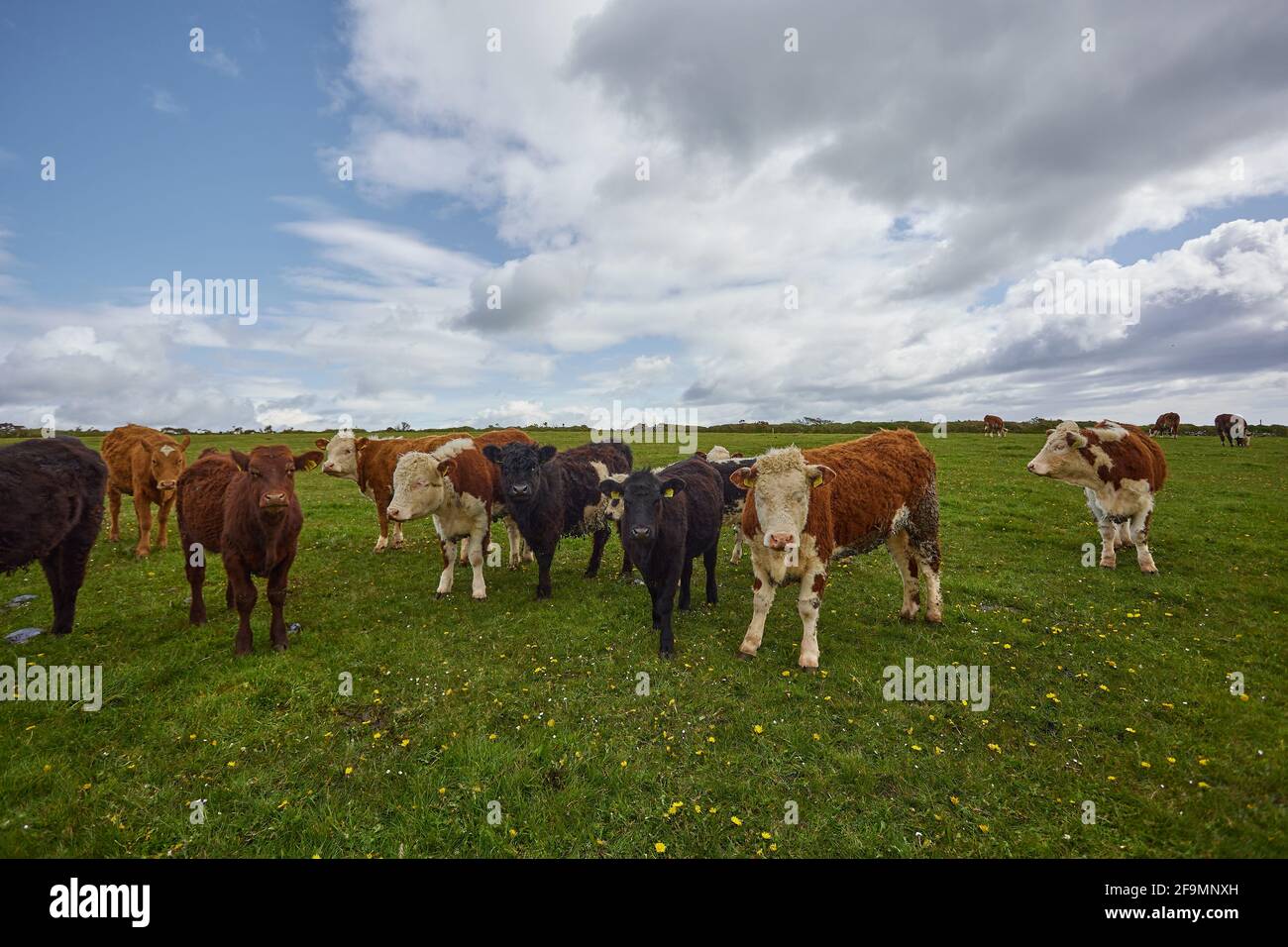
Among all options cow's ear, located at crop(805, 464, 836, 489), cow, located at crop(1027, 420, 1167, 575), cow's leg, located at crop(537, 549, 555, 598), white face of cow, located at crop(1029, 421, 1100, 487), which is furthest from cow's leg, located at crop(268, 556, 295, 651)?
white face of cow, located at crop(1029, 421, 1100, 487)

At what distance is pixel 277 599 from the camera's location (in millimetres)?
7215

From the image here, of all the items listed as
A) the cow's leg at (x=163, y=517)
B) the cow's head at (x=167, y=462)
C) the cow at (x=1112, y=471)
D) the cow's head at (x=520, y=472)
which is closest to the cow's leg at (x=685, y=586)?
the cow's head at (x=520, y=472)

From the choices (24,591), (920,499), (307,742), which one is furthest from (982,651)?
(24,591)

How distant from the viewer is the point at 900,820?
4238 millimetres

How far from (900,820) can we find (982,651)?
13.8ft

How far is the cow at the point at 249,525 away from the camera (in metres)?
6.79

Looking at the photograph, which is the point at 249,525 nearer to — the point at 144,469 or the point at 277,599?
the point at 277,599

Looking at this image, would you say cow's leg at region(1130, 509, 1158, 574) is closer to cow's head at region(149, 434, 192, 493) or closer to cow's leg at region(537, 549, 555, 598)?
cow's leg at region(537, 549, 555, 598)

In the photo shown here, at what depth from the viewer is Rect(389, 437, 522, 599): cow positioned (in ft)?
31.0

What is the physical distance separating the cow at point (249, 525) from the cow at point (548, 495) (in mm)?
3185

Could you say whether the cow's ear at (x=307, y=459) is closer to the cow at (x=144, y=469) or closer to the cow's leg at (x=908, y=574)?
the cow at (x=144, y=469)

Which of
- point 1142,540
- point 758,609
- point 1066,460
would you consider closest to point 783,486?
point 758,609
